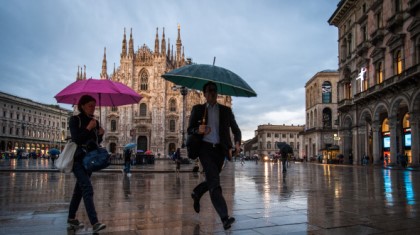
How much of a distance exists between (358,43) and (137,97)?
32.7m

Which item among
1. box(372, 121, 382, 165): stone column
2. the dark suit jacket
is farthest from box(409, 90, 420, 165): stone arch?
the dark suit jacket

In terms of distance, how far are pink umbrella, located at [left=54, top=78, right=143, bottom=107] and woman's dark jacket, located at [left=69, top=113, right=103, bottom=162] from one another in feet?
3.78

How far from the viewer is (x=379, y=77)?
30766 millimetres

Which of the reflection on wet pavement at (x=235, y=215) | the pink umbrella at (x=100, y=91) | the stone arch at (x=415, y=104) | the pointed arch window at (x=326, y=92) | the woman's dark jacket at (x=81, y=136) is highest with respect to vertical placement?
the pointed arch window at (x=326, y=92)

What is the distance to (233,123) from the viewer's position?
5.07 metres

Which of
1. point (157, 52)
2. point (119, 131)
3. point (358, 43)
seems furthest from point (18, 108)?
point (358, 43)

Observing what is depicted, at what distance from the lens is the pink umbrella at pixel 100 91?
19.0 ft

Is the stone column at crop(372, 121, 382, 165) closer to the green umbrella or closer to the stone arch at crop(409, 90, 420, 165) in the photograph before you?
the stone arch at crop(409, 90, 420, 165)

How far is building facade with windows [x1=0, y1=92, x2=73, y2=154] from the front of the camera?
74500mm

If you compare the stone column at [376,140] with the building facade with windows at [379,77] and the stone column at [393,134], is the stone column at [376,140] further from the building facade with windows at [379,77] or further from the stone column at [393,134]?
the stone column at [393,134]

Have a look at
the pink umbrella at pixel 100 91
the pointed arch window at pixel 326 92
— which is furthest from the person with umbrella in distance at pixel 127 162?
the pointed arch window at pixel 326 92

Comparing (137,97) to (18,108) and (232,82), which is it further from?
(18,108)

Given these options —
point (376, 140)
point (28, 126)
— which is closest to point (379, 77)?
point (376, 140)

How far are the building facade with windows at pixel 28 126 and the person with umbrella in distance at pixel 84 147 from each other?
2778 inches
